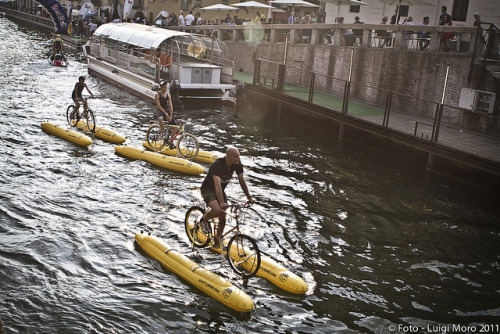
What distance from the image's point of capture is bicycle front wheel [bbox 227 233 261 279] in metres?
8.73

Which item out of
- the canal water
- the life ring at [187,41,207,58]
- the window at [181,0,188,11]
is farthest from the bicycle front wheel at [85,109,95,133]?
the window at [181,0,188,11]

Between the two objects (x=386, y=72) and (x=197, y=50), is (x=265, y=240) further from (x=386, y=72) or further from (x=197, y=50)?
(x=197, y=50)

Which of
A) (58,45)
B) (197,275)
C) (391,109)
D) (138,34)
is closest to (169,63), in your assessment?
(138,34)

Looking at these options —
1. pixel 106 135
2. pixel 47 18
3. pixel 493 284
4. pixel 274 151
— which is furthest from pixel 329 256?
pixel 47 18

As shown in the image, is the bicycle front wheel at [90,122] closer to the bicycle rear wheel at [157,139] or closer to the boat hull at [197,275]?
the bicycle rear wheel at [157,139]

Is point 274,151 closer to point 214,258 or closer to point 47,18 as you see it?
point 214,258

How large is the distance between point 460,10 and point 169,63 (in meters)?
15.2

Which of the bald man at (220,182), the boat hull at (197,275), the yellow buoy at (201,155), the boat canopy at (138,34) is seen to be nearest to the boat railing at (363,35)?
the boat canopy at (138,34)

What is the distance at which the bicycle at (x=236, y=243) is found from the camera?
8.68 metres

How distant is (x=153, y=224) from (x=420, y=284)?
223 inches

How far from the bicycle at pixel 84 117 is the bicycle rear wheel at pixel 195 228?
8.97 meters

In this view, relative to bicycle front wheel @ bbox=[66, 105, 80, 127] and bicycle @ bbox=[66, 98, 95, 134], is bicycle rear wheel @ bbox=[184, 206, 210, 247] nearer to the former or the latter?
bicycle @ bbox=[66, 98, 95, 134]

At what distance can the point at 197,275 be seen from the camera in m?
8.59

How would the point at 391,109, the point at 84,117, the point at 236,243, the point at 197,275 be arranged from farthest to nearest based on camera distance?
1. the point at 391,109
2. the point at 84,117
3. the point at 236,243
4. the point at 197,275
